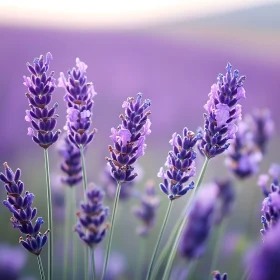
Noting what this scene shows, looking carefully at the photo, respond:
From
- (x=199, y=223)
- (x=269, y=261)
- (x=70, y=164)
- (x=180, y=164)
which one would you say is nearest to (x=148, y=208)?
(x=70, y=164)

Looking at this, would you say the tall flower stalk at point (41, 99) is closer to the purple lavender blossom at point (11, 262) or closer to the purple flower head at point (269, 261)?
the purple flower head at point (269, 261)

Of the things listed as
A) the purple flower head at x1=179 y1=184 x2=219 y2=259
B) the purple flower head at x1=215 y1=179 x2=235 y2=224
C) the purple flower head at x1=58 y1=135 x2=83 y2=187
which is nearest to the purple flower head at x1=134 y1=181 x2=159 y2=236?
the purple flower head at x1=215 y1=179 x2=235 y2=224

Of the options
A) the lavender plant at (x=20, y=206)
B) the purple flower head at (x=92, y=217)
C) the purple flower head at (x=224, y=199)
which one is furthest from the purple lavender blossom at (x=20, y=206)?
the purple flower head at (x=224, y=199)

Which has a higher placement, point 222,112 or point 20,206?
point 222,112

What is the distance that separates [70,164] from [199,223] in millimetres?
526

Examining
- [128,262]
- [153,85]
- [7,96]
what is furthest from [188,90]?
[128,262]

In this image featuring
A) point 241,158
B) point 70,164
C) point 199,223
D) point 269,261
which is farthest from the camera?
point 241,158

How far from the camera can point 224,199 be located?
162 centimetres

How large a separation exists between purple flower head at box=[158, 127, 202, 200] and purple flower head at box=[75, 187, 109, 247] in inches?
6.7

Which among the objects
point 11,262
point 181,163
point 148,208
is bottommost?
point 11,262

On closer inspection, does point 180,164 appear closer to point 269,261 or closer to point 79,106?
point 79,106

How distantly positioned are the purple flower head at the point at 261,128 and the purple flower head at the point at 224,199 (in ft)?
0.54

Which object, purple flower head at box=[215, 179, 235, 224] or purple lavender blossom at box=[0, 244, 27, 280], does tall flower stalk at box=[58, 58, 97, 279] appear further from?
purple lavender blossom at box=[0, 244, 27, 280]

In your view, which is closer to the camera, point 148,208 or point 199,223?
point 199,223
